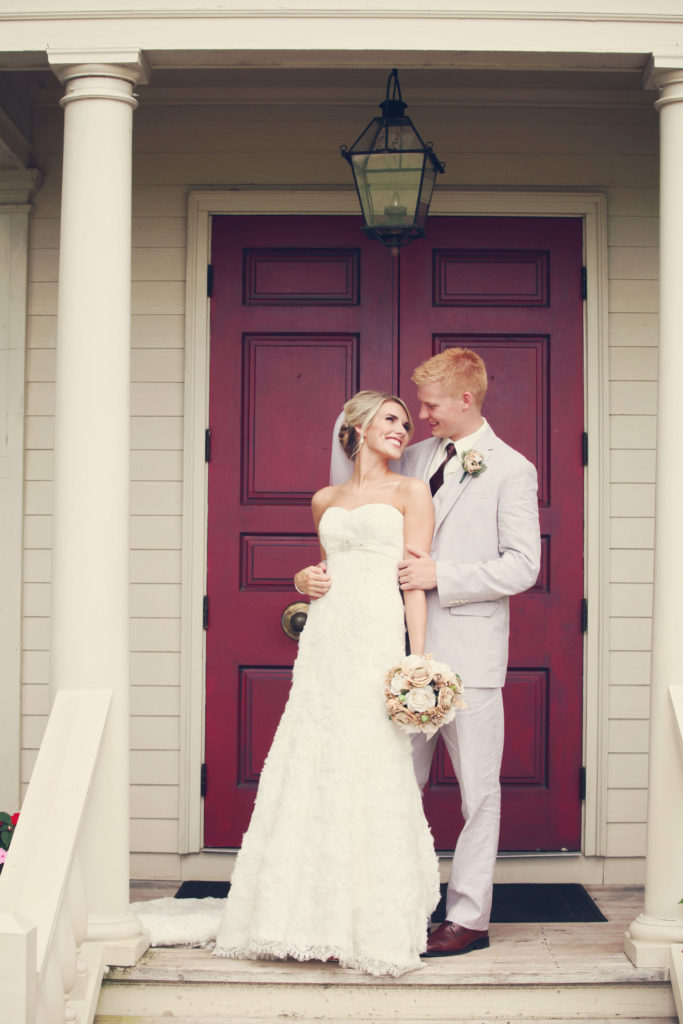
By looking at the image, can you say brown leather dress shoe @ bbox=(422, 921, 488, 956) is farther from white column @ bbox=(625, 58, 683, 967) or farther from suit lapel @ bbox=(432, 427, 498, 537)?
suit lapel @ bbox=(432, 427, 498, 537)

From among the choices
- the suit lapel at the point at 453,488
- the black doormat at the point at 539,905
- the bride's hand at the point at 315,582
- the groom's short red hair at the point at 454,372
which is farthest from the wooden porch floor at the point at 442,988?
the groom's short red hair at the point at 454,372

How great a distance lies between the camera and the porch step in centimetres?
351

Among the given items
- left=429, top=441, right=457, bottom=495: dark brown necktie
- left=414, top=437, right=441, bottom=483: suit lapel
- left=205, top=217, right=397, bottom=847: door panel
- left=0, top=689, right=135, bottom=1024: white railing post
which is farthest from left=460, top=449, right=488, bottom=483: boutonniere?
left=0, top=689, right=135, bottom=1024: white railing post

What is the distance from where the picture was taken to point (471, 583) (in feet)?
12.6

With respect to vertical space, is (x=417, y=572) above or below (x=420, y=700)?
above

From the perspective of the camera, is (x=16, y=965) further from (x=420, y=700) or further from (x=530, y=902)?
(x=530, y=902)

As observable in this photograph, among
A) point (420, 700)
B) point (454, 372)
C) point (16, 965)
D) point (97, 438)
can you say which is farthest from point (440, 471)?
point (16, 965)

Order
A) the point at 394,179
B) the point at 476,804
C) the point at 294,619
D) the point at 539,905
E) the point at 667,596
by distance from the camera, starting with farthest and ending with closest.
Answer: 1. the point at 294,619
2. the point at 539,905
3. the point at 394,179
4. the point at 476,804
5. the point at 667,596

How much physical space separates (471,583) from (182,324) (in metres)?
2.00

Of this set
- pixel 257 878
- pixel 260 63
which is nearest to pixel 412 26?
pixel 260 63

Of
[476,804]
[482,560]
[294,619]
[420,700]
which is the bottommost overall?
[476,804]

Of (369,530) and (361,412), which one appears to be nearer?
(369,530)

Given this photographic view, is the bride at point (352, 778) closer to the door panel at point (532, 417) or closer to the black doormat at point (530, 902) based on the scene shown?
the black doormat at point (530, 902)

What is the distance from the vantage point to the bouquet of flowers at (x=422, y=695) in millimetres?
3547
